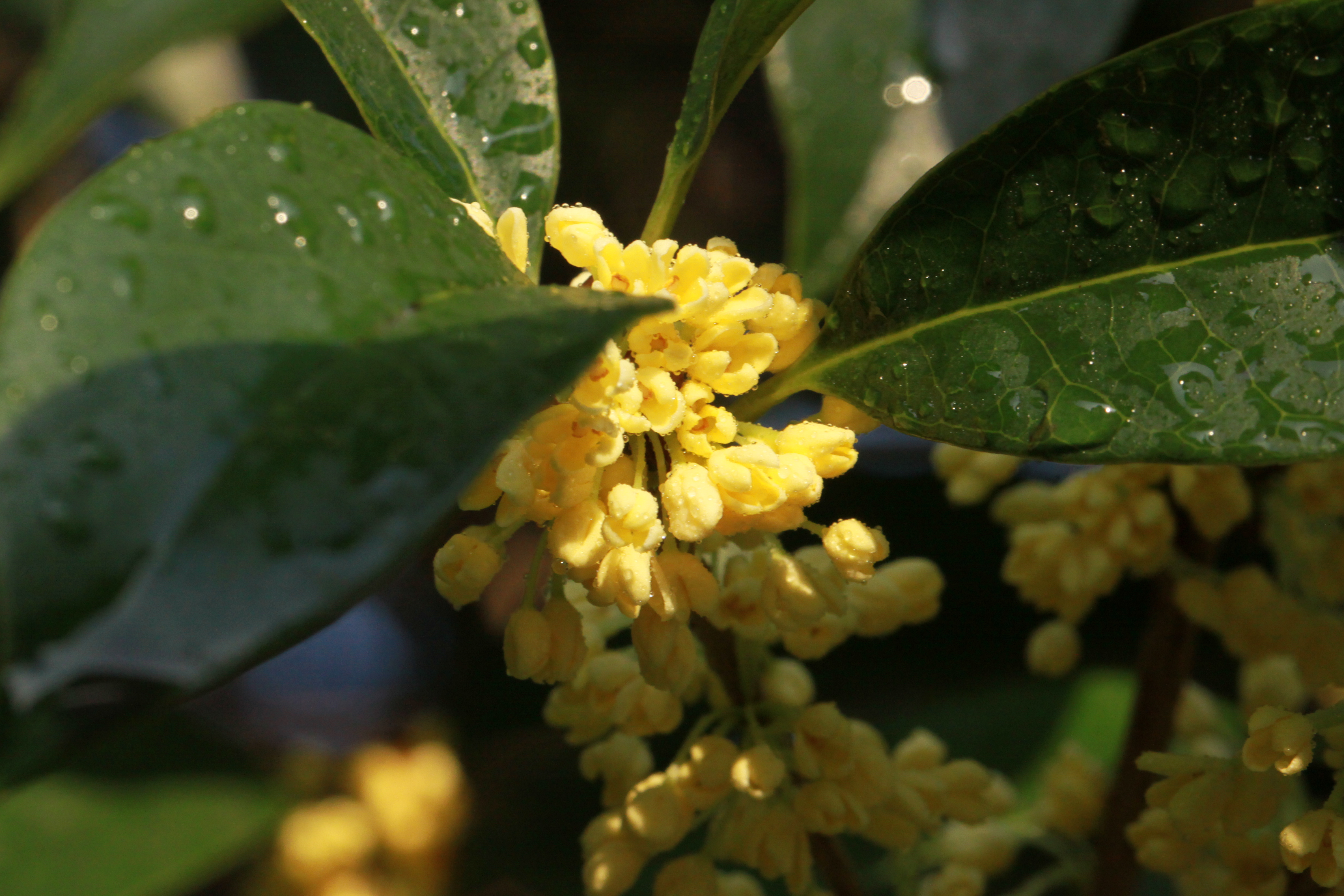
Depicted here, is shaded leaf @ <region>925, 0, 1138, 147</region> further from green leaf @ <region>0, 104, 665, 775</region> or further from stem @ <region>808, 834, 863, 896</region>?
green leaf @ <region>0, 104, 665, 775</region>

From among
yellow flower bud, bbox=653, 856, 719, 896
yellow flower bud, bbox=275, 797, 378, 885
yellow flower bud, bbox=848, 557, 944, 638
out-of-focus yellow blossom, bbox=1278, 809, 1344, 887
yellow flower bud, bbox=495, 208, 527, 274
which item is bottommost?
yellow flower bud, bbox=275, 797, 378, 885

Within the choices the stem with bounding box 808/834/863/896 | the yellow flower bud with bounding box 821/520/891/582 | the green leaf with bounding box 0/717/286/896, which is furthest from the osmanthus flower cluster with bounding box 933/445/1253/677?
the green leaf with bounding box 0/717/286/896

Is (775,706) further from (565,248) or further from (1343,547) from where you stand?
(1343,547)

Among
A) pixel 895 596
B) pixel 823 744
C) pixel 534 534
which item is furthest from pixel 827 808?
pixel 534 534

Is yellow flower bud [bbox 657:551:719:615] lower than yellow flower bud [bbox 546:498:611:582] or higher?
lower

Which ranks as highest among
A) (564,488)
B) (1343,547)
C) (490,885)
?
(564,488)

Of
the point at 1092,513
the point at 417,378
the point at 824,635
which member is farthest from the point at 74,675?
the point at 1092,513
